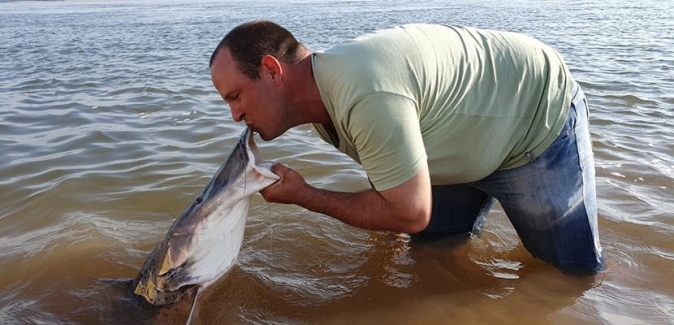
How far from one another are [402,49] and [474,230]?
1.86 meters

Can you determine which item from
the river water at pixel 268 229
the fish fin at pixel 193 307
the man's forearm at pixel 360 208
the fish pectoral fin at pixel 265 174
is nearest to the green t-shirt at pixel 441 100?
the man's forearm at pixel 360 208

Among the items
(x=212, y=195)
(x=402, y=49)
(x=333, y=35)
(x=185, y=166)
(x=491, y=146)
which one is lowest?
(x=333, y=35)

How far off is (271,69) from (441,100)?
2.53 ft

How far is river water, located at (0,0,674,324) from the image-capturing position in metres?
3.34

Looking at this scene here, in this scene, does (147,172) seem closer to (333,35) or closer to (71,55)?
(71,55)

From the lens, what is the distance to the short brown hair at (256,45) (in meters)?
2.68

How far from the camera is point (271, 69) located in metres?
2.69

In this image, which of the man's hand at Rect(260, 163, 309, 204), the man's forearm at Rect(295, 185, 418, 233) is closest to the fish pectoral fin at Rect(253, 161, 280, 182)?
the man's hand at Rect(260, 163, 309, 204)

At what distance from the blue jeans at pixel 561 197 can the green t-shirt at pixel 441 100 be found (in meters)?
0.09

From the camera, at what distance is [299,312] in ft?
11.0

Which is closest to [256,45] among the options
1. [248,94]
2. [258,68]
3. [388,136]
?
[258,68]

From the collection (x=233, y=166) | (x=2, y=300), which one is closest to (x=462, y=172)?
(x=233, y=166)

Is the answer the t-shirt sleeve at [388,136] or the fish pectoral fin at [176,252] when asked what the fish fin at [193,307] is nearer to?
the fish pectoral fin at [176,252]

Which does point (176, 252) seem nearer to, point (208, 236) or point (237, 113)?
point (208, 236)
